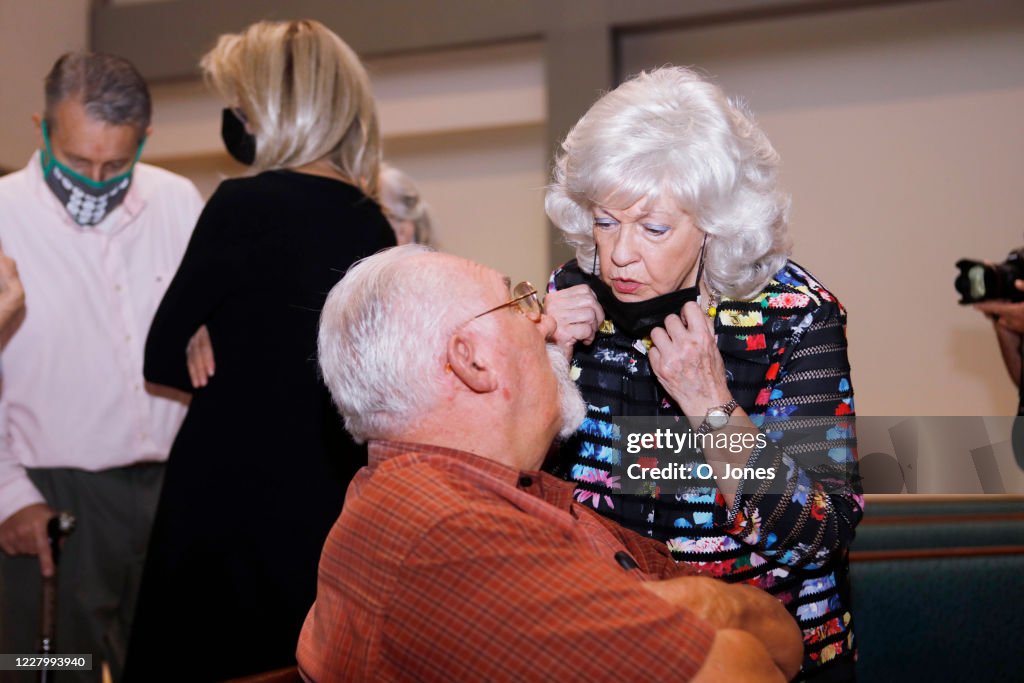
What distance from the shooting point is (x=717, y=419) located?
1588 millimetres

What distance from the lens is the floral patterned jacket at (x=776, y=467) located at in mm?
1586

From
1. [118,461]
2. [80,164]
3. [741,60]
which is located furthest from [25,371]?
[741,60]

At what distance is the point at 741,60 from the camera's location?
4.35 m

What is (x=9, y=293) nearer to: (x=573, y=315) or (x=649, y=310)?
(x=573, y=315)

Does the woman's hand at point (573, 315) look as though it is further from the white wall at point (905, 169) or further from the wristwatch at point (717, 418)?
the white wall at point (905, 169)

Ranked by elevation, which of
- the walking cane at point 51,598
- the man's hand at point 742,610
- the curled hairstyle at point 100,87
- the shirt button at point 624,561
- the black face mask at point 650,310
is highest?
the curled hairstyle at point 100,87

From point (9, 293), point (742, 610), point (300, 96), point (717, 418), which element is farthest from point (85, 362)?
point (742, 610)

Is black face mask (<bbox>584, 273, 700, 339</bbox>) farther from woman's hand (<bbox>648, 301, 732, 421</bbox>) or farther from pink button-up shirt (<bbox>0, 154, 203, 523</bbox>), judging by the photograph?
pink button-up shirt (<bbox>0, 154, 203, 523</bbox>)

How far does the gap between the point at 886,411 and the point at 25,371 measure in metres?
3.06

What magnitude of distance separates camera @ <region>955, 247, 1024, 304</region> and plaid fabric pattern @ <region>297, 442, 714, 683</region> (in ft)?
6.04

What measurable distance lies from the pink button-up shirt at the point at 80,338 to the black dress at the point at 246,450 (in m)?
0.52

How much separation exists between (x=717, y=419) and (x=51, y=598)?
1649mm

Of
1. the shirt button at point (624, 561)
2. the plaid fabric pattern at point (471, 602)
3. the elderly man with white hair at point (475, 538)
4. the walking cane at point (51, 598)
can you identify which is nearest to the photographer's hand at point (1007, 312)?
the elderly man with white hair at point (475, 538)

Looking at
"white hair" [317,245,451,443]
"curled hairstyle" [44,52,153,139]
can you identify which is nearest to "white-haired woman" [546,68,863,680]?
"white hair" [317,245,451,443]
